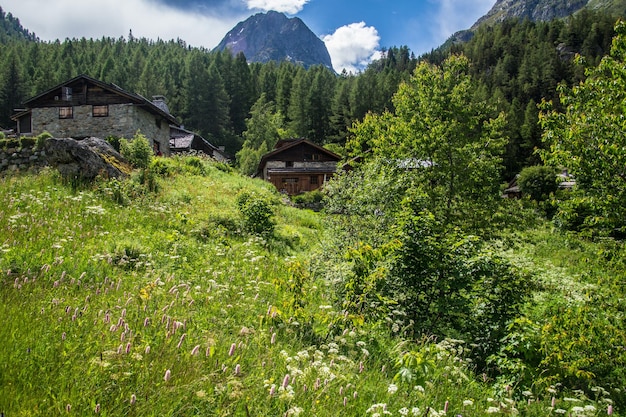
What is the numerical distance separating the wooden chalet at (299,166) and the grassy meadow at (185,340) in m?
39.3

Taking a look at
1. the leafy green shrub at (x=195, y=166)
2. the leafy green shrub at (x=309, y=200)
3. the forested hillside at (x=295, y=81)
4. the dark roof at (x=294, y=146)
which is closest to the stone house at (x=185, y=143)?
the dark roof at (x=294, y=146)

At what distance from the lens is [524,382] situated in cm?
611

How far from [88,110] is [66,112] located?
6.52ft

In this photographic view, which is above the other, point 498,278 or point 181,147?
point 181,147

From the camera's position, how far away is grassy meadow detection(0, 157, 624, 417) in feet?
9.73

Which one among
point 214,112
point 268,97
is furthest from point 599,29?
point 214,112

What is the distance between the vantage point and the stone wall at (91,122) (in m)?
33.2

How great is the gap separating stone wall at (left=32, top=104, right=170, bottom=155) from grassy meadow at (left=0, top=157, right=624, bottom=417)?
2442 cm

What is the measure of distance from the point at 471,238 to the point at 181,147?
160 ft

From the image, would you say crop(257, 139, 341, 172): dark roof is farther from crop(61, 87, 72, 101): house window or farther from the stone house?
crop(61, 87, 72, 101): house window

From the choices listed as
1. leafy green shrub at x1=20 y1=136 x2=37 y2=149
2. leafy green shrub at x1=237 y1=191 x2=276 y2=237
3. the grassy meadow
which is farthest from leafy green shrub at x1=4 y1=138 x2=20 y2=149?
leafy green shrub at x1=237 y1=191 x2=276 y2=237

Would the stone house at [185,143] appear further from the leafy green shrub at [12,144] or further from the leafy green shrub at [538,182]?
the leafy green shrub at [538,182]

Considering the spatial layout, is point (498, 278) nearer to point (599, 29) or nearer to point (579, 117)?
point (579, 117)

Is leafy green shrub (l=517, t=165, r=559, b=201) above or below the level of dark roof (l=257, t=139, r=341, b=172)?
below
